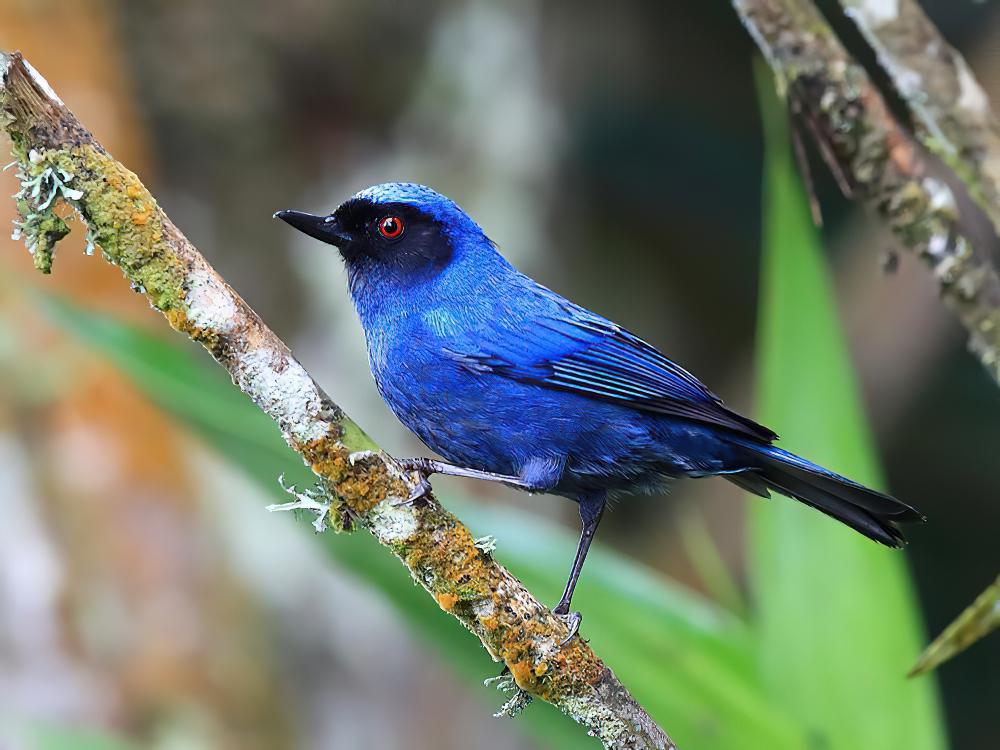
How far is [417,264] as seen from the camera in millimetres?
2848

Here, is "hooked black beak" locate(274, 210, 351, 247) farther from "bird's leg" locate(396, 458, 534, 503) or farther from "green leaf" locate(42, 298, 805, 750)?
"bird's leg" locate(396, 458, 534, 503)

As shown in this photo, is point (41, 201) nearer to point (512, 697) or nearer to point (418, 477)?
point (418, 477)

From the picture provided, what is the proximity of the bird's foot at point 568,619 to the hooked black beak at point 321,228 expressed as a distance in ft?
3.47

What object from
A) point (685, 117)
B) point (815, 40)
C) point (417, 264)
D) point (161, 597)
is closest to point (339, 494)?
point (417, 264)

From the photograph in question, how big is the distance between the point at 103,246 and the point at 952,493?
19.9ft

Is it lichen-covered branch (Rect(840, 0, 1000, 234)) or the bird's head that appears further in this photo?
the bird's head

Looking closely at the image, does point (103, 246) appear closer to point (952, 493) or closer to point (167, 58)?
point (167, 58)

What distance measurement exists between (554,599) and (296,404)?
4.80 ft

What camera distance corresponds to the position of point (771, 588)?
3.21 meters

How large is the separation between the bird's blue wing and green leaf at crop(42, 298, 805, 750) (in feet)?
1.96

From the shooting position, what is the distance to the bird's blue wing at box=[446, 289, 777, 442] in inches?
105

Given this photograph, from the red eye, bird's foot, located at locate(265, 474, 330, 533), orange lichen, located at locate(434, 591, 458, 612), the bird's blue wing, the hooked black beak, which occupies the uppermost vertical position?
the bird's blue wing

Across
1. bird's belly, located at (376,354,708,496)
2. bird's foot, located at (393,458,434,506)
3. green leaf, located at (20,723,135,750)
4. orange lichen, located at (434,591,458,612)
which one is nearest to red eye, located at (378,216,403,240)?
bird's belly, located at (376,354,708,496)

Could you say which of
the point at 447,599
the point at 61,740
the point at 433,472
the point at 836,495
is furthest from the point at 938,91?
the point at 61,740
